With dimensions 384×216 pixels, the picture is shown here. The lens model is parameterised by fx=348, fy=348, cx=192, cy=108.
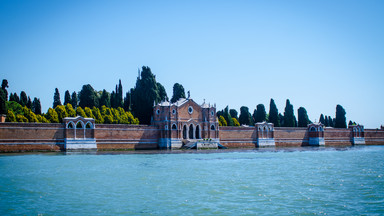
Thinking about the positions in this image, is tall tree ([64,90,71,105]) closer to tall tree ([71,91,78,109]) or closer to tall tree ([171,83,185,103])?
tall tree ([71,91,78,109])

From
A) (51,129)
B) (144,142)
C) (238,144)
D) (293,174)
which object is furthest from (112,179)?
(238,144)

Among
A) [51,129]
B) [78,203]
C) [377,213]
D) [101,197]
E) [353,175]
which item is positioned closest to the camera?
[377,213]

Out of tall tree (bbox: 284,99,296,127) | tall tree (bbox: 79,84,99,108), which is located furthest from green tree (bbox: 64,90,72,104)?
tall tree (bbox: 284,99,296,127)

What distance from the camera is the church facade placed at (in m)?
44.7

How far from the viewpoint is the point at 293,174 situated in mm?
18422

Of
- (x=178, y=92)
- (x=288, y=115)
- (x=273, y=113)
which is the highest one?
(x=178, y=92)

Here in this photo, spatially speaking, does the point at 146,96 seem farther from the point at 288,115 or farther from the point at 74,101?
the point at 288,115

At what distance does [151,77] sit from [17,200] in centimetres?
3929

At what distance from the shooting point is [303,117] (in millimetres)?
62344

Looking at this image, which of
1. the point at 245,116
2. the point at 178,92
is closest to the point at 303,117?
the point at 245,116

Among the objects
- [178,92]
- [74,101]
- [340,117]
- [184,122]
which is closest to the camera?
[184,122]

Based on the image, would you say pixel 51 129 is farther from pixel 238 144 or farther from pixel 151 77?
pixel 238 144

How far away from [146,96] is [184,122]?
7.54 meters

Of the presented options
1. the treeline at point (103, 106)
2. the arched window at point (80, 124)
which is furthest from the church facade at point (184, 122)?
the arched window at point (80, 124)
